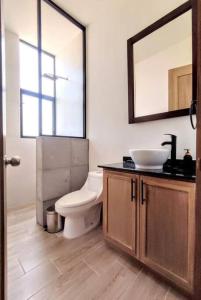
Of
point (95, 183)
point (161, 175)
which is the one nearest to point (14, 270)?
point (95, 183)

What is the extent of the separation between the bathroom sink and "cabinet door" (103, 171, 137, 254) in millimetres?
145

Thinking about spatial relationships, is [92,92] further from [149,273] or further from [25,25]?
[149,273]

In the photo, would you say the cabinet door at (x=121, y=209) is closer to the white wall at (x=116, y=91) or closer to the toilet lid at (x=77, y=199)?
the toilet lid at (x=77, y=199)

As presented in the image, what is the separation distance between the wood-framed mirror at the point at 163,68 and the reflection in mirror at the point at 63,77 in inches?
Result: 38.7

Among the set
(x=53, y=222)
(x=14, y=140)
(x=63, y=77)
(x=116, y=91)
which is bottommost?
(x=53, y=222)

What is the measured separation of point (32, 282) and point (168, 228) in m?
1.06

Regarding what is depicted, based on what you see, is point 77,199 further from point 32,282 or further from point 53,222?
point 32,282

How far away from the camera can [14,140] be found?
8.48 ft

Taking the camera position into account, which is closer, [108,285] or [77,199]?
[108,285]

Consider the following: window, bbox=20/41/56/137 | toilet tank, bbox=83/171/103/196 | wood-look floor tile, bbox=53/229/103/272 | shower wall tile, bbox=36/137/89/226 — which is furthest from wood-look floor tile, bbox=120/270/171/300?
window, bbox=20/41/56/137

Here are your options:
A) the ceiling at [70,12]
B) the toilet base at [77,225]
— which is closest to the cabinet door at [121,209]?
the toilet base at [77,225]

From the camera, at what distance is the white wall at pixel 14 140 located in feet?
8.26

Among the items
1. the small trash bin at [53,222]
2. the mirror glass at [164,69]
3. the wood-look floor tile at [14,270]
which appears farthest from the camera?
the small trash bin at [53,222]

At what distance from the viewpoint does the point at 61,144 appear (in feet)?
7.34
